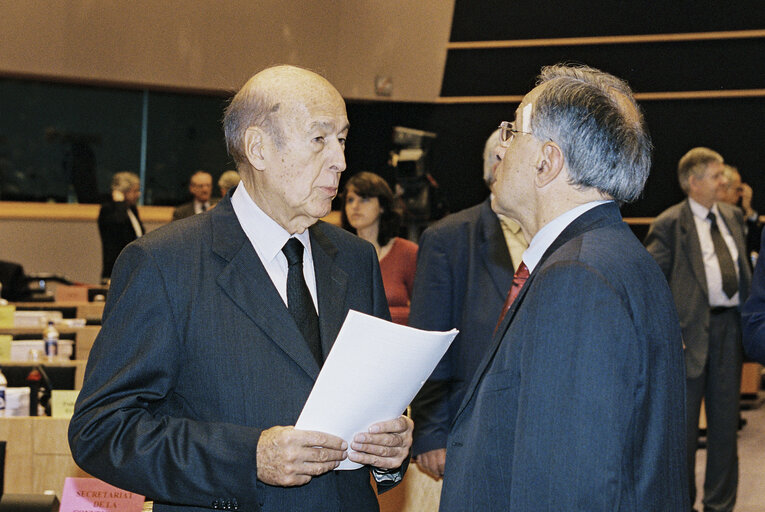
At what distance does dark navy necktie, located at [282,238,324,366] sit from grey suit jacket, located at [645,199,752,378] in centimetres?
350

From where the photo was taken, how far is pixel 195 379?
5.49 feet

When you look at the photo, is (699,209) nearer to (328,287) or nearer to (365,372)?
(328,287)

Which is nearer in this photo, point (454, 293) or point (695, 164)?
point (454, 293)

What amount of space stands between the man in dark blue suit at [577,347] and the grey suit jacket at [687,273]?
3.55 m

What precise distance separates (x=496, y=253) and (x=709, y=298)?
107 inches

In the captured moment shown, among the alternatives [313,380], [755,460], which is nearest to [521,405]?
[313,380]

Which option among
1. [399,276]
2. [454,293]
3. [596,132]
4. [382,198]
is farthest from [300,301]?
[382,198]

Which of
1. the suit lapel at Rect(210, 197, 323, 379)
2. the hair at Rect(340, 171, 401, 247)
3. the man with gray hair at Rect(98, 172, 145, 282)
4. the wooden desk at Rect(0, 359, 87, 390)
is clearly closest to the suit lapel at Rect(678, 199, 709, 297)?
the hair at Rect(340, 171, 401, 247)

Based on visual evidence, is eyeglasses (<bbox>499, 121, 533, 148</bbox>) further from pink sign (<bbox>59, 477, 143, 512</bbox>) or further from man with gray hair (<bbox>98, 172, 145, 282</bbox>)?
man with gray hair (<bbox>98, 172, 145, 282</bbox>)

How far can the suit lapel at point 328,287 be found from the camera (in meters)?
1.83

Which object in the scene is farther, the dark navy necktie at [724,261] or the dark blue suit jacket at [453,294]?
the dark navy necktie at [724,261]

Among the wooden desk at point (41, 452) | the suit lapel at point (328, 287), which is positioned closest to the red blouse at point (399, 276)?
the wooden desk at point (41, 452)

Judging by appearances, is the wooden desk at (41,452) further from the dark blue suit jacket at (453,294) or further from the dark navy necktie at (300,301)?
the dark navy necktie at (300,301)

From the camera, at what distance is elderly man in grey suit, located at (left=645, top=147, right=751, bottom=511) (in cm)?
488
